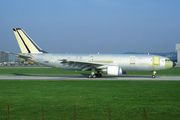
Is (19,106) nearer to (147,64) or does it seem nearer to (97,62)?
(97,62)

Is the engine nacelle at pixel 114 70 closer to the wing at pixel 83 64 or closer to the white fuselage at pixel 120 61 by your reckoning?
the wing at pixel 83 64

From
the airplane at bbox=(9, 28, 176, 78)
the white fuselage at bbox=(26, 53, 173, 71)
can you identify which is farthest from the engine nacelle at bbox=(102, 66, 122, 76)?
the white fuselage at bbox=(26, 53, 173, 71)

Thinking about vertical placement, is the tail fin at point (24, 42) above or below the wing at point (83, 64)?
above

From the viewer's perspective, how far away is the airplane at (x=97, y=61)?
33.7 metres

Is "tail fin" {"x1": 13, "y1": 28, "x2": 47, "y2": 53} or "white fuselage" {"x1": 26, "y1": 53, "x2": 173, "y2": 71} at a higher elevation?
"tail fin" {"x1": 13, "y1": 28, "x2": 47, "y2": 53}

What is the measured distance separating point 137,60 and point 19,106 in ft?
79.5

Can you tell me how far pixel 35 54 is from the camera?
3741 centimetres

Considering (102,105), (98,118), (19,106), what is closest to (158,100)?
(102,105)

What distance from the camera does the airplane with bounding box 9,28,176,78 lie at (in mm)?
33719

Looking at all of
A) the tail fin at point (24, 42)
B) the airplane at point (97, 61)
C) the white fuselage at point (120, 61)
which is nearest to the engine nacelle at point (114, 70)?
the airplane at point (97, 61)

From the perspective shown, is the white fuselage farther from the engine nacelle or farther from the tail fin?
the tail fin

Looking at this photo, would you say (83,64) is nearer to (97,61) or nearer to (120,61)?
(97,61)

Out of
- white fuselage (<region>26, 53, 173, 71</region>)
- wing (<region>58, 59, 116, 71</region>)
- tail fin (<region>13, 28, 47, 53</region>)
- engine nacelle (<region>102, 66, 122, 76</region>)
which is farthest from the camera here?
tail fin (<region>13, 28, 47, 53</region>)

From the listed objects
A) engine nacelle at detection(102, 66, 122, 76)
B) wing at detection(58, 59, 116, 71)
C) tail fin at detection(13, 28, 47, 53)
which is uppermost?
tail fin at detection(13, 28, 47, 53)
